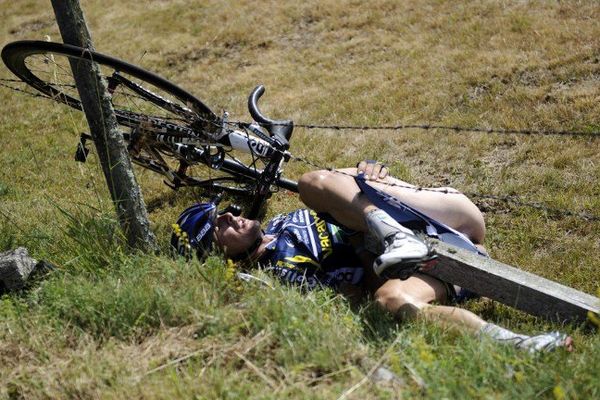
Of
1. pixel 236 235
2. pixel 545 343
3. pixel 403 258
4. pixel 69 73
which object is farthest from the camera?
pixel 69 73

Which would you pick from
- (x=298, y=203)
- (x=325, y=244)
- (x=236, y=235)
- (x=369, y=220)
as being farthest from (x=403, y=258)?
(x=298, y=203)

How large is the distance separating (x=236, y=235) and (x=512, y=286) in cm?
169

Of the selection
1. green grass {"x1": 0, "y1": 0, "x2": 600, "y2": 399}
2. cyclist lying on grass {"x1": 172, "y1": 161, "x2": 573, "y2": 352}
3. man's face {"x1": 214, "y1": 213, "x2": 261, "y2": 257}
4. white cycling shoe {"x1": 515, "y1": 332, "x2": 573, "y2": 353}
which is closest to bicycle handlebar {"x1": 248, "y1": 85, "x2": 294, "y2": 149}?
green grass {"x1": 0, "y1": 0, "x2": 600, "y2": 399}

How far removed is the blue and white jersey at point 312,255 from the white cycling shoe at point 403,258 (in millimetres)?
597

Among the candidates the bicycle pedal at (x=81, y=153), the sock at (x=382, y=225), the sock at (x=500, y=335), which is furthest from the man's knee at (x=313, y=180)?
the bicycle pedal at (x=81, y=153)

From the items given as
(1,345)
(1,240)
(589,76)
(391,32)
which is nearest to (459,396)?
(1,345)

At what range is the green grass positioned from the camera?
289 centimetres

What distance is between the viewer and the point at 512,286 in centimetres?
345

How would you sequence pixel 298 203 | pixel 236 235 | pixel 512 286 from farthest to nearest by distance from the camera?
pixel 298 203
pixel 236 235
pixel 512 286

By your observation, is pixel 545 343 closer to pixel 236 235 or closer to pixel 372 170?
pixel 372 170

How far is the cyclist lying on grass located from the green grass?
330 mm

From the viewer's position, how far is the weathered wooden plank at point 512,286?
3.30m

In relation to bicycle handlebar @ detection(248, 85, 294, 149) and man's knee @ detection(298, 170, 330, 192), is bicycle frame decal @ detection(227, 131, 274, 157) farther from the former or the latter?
man's knee @ detection(298, 170, 330, 192)

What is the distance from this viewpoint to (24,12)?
1487 centimetres
